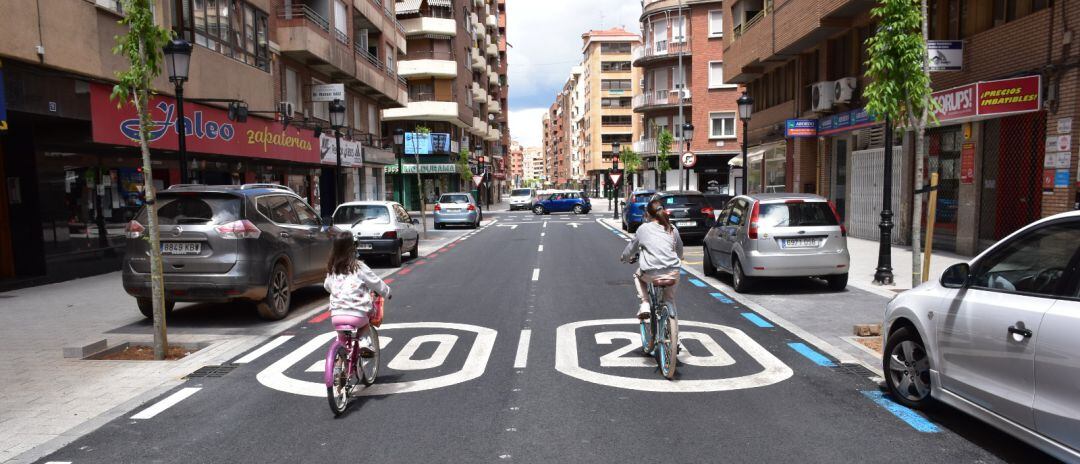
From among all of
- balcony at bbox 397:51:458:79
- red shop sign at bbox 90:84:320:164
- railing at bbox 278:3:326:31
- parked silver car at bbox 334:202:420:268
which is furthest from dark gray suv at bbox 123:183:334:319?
balcony at bbox 397:51:458:79

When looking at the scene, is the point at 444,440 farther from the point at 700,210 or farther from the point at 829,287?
the point at 700,210

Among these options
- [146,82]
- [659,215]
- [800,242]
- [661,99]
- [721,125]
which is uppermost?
[661,99]

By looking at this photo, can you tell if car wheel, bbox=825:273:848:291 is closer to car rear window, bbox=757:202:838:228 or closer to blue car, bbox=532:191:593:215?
car rear window, bbox=757:202:838:228

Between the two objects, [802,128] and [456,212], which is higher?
[802,128]

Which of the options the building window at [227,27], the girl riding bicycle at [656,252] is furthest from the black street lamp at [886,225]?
the building window at [227,27]

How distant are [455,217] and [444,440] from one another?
2807 centimetres

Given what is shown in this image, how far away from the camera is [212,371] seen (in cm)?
676

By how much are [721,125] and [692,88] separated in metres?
3.52

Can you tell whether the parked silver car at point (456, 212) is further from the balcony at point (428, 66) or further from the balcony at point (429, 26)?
the balcony at point (429, 26)

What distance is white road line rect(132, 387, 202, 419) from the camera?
5.41 m

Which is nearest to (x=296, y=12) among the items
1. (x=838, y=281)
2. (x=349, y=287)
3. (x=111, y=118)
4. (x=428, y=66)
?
(x=111, y=118)

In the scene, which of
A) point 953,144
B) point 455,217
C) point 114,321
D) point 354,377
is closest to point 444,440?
point 354,377

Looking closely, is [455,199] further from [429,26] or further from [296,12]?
[429,26]

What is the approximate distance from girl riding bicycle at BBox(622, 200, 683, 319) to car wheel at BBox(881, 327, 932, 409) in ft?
6.16
